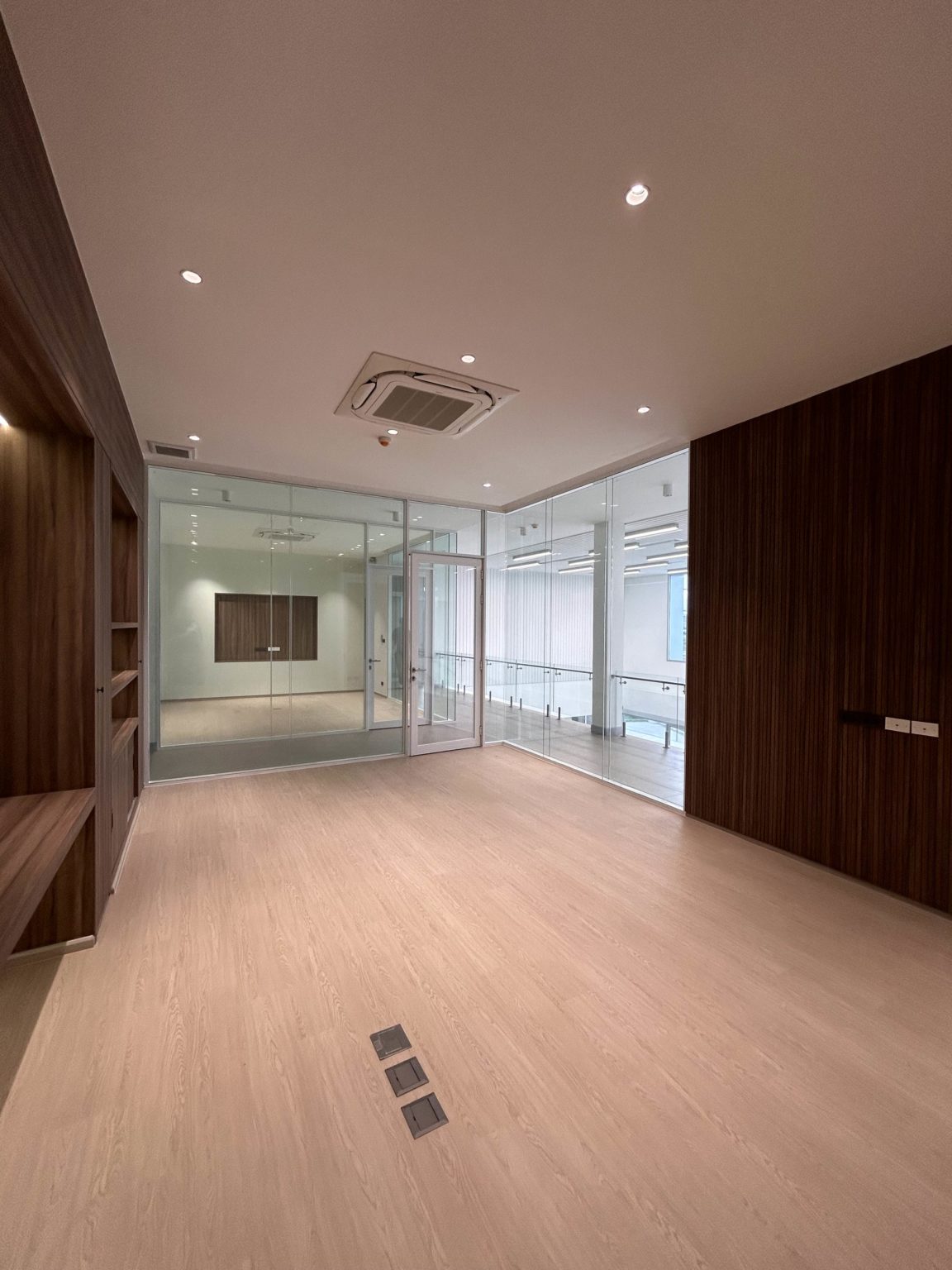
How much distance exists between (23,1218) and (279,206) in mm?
3077

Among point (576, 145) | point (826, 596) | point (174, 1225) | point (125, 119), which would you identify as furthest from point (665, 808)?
point (125, 119)

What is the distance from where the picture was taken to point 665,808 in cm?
449

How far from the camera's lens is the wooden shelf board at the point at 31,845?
60.0 inches

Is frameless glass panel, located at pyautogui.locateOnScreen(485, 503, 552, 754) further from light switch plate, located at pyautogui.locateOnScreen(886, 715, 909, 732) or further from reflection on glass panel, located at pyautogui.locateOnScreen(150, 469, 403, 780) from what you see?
light switch plate, located at pyautogui.locateOnScreen(886, 715, 909, 732)

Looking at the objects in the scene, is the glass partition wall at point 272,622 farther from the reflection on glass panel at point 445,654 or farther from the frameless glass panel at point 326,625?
the reflection on glass panel at point 445,654

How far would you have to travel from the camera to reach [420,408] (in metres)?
3.49

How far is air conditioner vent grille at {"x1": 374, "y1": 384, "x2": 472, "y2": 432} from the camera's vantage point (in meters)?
3.30

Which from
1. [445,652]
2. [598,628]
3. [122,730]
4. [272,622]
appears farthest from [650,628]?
[122,730]

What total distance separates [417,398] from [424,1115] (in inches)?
135

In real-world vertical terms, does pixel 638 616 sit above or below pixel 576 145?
below

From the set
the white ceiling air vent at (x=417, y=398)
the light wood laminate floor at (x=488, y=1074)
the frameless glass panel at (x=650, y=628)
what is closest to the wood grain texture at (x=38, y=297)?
the white ceiling air vent at (x=417, y=398)

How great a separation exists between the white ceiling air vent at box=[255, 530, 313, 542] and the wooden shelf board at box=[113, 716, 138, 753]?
83.1 inches

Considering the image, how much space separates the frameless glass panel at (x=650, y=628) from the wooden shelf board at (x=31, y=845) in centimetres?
409

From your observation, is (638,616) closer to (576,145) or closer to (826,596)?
(826,596)
